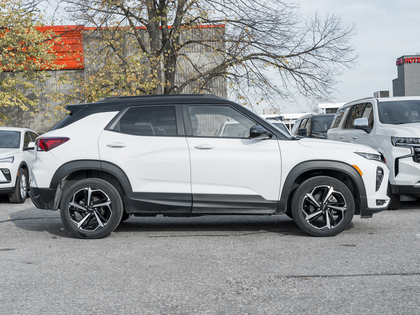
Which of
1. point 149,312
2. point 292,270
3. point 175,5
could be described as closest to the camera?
point 149,312

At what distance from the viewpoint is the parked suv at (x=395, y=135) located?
8203 mm

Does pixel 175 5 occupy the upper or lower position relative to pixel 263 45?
upper

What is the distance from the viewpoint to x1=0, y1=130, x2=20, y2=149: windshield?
11.6 m

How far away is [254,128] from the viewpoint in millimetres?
6191

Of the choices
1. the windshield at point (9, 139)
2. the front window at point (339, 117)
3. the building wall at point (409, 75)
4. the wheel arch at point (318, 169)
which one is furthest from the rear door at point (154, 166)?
the building wall at point (409, 75)

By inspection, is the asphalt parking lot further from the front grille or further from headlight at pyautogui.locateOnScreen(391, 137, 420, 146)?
headlight at pyautogui.locateOnScreen(391, 137, 420, 146)

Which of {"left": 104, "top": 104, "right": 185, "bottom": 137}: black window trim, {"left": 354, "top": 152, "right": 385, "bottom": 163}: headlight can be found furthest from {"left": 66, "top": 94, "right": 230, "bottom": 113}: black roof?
{"left": 354, "top": 152, "right": 385, "bottom": 163}: headlight

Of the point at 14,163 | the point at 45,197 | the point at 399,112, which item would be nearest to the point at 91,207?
the point at 45,197

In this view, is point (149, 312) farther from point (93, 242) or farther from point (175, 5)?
point (175, 5)

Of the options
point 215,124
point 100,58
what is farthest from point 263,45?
point 215,124

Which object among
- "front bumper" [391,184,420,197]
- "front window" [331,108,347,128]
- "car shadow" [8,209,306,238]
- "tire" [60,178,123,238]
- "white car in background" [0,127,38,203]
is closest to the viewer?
"tire" [60,178,123,238]

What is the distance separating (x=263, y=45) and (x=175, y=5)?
3833 millimetres

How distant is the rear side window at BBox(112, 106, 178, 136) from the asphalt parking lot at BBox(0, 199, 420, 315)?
1374 millimetres

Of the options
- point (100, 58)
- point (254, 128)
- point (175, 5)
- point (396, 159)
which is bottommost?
point (396, 159)
